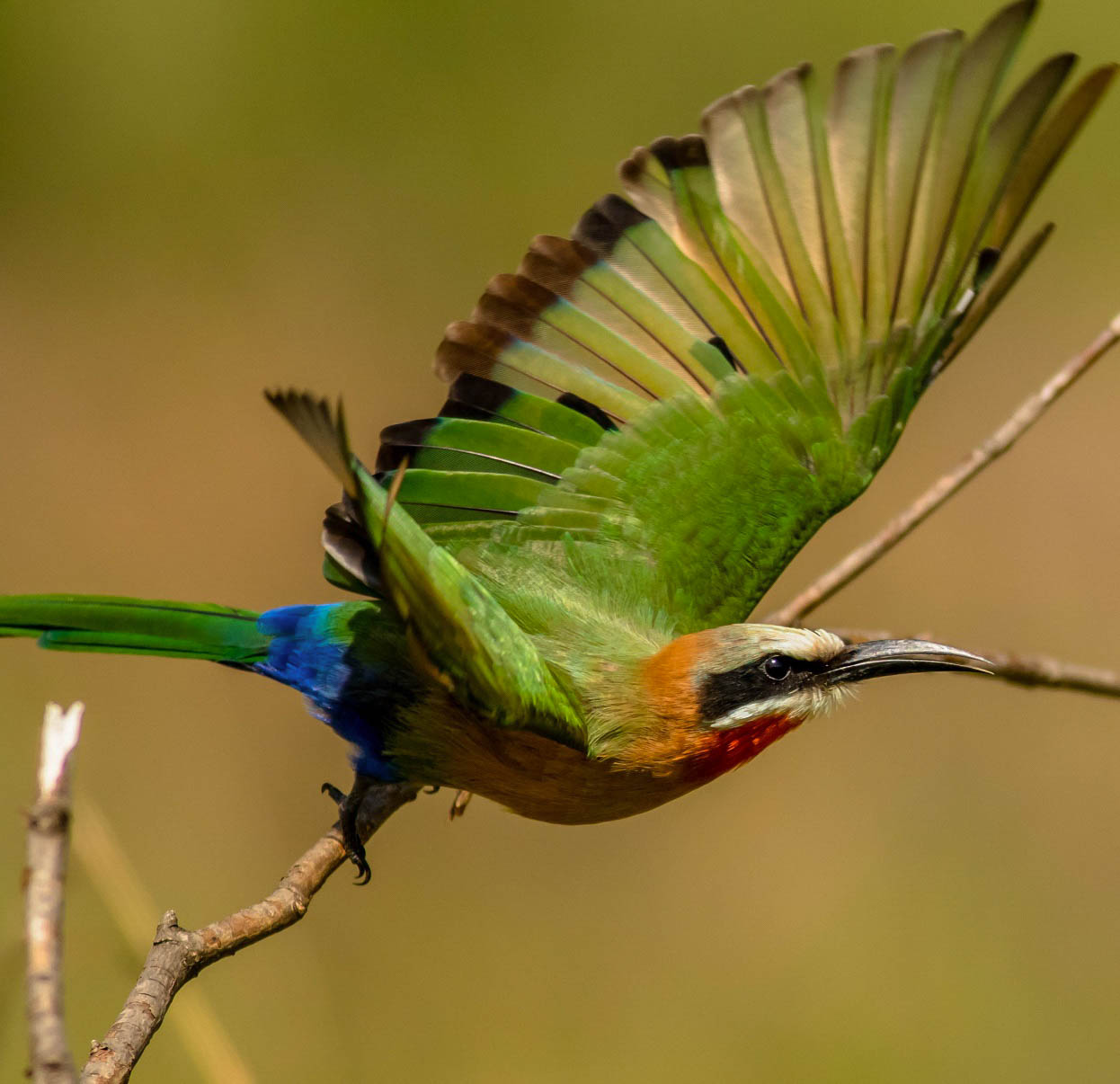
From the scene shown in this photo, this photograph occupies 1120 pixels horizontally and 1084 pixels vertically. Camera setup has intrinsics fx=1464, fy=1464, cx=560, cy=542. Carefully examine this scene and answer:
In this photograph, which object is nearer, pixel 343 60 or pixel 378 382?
pixel 378 382

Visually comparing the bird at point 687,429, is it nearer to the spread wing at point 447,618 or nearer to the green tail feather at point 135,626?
the green tail feather at point 135,626

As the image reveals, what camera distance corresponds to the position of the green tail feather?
2.81 m

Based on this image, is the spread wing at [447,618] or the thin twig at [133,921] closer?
the spread wing at [447,618]

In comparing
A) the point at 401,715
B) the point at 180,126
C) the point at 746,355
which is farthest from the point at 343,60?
the point at 401,715

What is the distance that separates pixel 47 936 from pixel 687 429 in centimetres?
196

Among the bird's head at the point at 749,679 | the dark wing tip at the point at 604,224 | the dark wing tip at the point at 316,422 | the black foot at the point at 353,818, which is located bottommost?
the bird's head at the point at 749,679

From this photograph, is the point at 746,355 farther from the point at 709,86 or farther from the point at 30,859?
the point at 709,86

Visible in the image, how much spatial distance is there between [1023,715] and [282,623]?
3.06m

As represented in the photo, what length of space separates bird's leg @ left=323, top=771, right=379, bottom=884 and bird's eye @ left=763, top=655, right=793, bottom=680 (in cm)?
78

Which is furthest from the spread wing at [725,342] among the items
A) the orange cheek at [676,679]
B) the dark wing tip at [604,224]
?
the orange cheek at [676,679]

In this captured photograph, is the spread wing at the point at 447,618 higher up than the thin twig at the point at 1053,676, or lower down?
higher up

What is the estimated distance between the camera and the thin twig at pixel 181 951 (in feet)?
5.43

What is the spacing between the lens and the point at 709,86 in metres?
5.98

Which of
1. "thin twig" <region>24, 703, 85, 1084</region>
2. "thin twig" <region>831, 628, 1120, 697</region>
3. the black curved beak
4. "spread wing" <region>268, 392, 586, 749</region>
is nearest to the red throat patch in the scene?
the black curved beak
